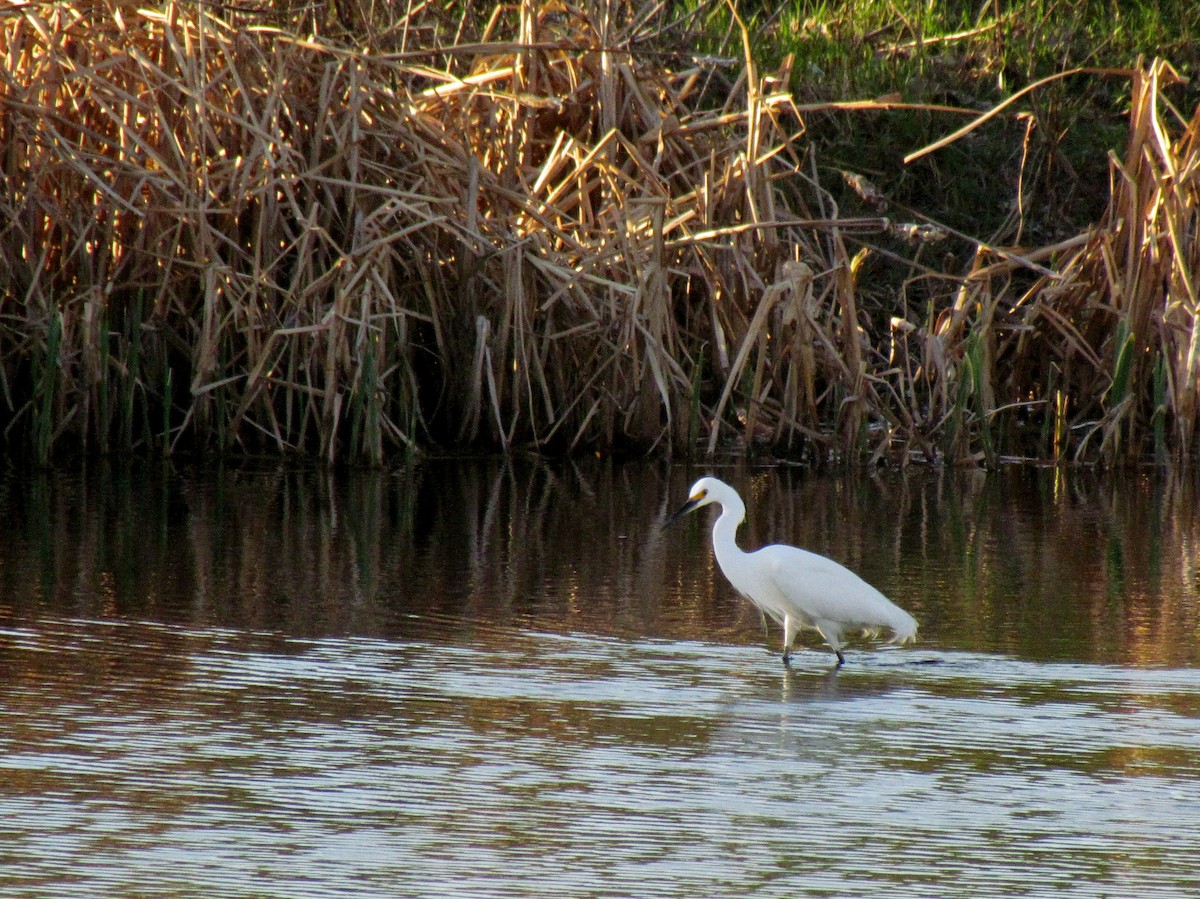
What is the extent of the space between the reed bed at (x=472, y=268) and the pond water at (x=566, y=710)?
1.26 m

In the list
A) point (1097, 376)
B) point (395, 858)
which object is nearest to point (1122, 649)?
point (395, 858)

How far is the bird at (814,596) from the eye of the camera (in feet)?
18.4

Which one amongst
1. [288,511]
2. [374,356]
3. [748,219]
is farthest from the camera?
[748,219]

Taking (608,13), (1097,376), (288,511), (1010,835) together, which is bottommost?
(1010,835)

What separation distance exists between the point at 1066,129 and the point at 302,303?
666 centimetres

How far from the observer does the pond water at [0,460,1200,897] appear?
3584mm

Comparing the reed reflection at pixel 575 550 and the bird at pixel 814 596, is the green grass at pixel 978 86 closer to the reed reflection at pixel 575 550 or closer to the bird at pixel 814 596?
the reed reflection at pixel 575 550

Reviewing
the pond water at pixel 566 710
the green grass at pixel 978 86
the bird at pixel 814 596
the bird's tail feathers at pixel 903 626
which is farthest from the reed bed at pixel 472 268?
the bird's tail feathers at pixel 903 626

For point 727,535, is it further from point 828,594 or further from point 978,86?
point 978,86

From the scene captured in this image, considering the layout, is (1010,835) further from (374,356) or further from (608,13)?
(608,13)

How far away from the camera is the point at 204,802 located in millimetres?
3871

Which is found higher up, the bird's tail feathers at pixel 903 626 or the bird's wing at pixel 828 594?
the bird's wing at pixel 828 594

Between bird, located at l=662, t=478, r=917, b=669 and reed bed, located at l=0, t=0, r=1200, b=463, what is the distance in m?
3.72

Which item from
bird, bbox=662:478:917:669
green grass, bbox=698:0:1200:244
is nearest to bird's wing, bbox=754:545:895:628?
bird, bbox=662:478:917:669
